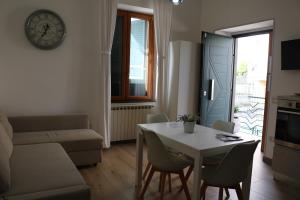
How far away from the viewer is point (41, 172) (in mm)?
2094

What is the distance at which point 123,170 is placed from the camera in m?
3.44

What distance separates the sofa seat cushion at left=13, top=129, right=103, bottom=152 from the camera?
3.16 m

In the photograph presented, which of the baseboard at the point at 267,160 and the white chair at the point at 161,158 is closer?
the white chair at the point at 161,158

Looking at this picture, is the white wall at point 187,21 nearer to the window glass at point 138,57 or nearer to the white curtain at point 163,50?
the white curtain at point 163,50

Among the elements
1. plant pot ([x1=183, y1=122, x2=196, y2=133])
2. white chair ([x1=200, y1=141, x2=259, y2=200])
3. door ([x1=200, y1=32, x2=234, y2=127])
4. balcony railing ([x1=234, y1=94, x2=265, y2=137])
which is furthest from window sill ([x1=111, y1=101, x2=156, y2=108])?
white chair ([x1=200, y1=141, x2=259, y2=200])

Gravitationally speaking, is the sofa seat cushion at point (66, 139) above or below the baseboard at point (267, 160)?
above

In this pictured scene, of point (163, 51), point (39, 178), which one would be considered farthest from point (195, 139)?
point (163, 51)

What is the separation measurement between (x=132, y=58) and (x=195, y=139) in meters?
2.76

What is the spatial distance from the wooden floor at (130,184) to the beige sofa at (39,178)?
Result: 2.14ft

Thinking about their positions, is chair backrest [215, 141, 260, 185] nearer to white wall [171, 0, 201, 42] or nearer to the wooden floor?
the wooden floor

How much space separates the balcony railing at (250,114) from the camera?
6141mm

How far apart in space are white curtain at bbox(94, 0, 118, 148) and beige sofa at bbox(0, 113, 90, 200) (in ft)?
5.34

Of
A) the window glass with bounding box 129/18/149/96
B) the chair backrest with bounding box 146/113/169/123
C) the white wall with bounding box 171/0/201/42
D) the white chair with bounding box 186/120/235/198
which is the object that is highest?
the white wall with bounding box 171/0/201/42

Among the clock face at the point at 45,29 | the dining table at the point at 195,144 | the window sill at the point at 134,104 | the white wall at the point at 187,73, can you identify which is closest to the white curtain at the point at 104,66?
the window sill at the point at 134,104
